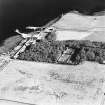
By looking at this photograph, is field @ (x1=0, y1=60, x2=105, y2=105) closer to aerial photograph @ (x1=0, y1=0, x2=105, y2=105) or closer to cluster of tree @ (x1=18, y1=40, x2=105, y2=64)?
aerial photograph @ (x1=0, y1=0, x2=105, y2=105)

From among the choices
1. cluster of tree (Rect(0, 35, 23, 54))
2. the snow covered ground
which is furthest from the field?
the snow covered ground

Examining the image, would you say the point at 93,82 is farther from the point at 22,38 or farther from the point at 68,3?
the point at 68,3

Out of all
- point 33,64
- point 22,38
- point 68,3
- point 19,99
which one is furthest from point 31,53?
point 68,3

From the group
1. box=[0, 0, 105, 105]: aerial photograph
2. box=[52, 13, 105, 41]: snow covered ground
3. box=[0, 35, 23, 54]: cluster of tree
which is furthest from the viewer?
box=[52, 13, 105, 41]: snow covered ground

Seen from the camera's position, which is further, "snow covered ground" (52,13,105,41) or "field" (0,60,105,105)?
"snow covered ground" (52,13,105,41)

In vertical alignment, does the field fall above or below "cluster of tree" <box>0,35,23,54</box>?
below

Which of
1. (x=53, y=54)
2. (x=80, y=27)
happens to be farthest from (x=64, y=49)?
(x=80, y=27)

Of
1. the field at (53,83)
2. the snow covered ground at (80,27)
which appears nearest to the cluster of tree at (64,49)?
the field at (53,83)

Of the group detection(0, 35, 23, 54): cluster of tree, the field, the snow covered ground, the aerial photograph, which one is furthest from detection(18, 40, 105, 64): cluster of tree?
detection(0, 35, 23, 54): cluster of tree

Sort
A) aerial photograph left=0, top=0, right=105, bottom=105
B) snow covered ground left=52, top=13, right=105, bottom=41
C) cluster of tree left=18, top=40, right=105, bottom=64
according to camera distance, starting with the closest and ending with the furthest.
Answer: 1. aerial photograph left=0, top=0, right=105, bottom=105
2. cluster of tree left=18, top=40, right=105, bottom=64
3. snow covered ground left=52, top=13, right=105, bottom=41

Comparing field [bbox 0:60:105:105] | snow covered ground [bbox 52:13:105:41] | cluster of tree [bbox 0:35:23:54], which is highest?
snow covered ground [bbox 52:13:105:41]
